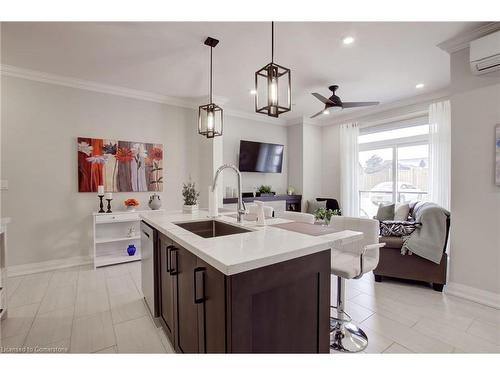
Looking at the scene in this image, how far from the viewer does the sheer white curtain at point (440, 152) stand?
3812mm

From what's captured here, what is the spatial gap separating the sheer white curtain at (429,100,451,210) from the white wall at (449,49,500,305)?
4.78ft

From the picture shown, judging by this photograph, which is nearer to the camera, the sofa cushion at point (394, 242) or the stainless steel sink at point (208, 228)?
the stainless steel sink at point (208, 228)

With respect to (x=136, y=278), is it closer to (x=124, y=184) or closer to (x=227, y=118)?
(x=124, y=184)

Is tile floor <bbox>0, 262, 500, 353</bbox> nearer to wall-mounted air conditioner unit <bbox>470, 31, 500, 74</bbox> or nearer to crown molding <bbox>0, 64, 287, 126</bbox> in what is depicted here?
wall-mounted air conditioner unit <bbox>470, 31, 500, 74</bbox>

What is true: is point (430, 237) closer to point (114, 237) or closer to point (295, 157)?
point (295, 157)

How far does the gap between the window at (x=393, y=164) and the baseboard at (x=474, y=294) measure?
2.04 metres

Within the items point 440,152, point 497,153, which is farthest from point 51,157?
point 440,152

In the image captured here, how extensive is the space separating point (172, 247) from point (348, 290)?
7.04ft

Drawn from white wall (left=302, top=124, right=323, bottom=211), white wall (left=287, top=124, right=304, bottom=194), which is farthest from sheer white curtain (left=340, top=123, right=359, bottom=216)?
white wall (left=287, top=124, right=304, bottom=194)

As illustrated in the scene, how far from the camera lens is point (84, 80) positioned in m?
3.46

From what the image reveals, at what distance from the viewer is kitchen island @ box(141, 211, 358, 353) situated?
99 centimetres

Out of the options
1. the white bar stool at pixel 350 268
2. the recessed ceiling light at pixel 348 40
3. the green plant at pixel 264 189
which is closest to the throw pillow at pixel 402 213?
the white bar stool at pixel 350 268

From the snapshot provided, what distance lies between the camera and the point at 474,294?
247 cm

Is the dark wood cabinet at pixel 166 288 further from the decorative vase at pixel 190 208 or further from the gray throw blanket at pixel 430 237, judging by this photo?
the gray throw blanket at pixel 430 237
